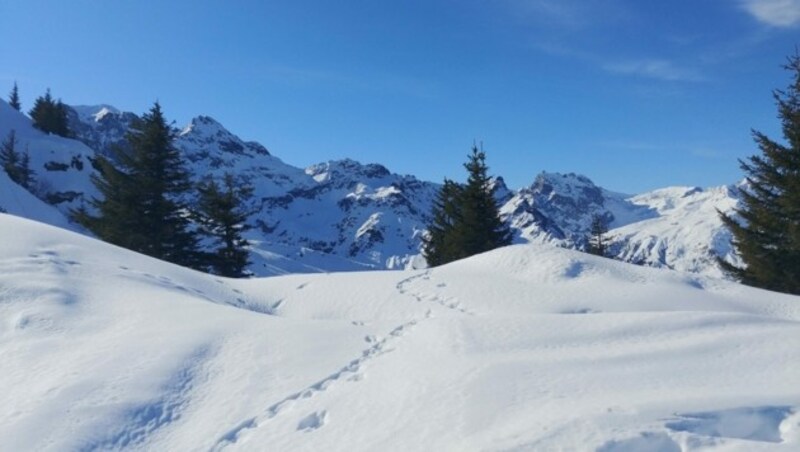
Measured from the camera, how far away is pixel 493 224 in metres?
27.1

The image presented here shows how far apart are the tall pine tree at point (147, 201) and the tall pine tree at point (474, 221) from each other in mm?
12290

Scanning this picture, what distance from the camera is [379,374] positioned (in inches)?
262

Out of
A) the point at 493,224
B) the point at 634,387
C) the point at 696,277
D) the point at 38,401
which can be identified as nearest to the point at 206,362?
the point at 38,401

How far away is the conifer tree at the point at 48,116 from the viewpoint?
3216 inches

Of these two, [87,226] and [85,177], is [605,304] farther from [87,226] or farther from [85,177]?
[85,177]

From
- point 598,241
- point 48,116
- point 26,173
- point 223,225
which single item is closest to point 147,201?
point 223,225

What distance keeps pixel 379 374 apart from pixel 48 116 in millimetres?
93864

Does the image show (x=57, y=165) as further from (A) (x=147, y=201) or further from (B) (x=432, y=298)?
(B) (x=432, y=298)

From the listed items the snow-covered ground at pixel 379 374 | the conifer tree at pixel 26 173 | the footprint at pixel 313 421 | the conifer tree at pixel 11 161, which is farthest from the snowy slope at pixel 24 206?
the footprint at pixel 313 421

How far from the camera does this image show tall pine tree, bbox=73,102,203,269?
24.2 meters

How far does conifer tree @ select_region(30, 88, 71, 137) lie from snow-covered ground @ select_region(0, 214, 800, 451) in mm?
86376

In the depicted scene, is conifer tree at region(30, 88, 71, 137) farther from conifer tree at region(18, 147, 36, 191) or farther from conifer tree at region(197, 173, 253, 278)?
conifer tree at region(197, 173, 253, 278)

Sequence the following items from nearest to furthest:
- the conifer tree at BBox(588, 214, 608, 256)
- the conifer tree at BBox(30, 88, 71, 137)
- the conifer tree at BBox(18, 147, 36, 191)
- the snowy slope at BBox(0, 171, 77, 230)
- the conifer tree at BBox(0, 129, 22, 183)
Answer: the conifer tree at BBox(588, 214, 608, 256) < the snowy slope at BBox(0, 171, 77, 230) < the conifer tree at BBox(0, 129, 22, 183) < the conifer tree at BBox(18, 147, 36, 191) < the conifer tree at BBox(30, 88, 71, 137)

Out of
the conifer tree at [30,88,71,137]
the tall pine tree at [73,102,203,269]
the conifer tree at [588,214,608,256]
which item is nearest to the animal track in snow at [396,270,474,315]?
the tall pine tree at [73,102,203,269]
